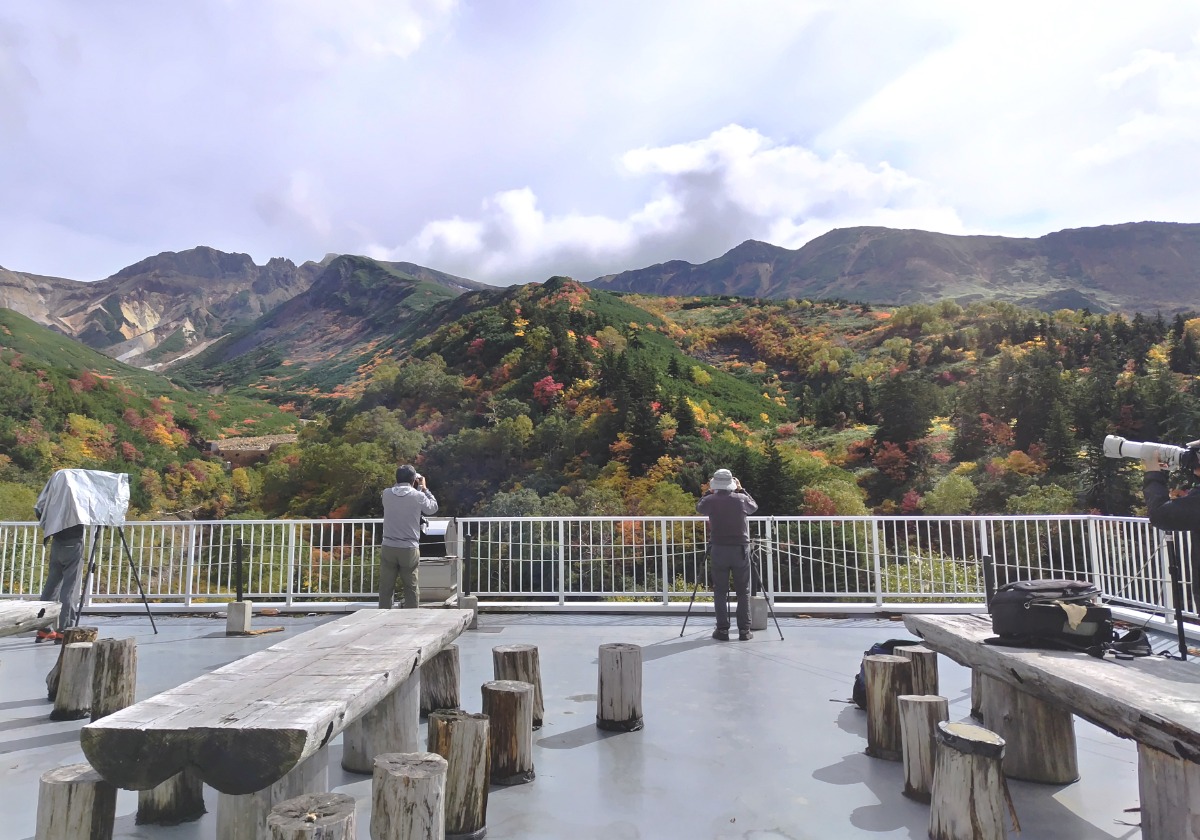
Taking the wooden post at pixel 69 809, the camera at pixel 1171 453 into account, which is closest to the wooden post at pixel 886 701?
the camera at pixel 1171 453

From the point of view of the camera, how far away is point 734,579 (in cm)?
596

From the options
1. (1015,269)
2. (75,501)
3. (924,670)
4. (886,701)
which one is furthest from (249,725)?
(1015,269)

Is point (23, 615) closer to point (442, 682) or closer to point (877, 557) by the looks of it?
point (442, 682)

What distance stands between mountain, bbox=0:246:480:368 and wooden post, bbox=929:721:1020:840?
10278 cm

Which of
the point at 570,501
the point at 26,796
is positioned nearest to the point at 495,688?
the point at 26,796

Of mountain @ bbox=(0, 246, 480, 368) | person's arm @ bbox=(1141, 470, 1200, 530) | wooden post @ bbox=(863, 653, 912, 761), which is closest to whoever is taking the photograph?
person's arm @ bbox=(1141, 470, 1200, 530)

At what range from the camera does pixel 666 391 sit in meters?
29.3

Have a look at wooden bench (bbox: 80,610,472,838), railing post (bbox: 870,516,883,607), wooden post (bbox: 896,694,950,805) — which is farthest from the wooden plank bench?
railing post (bbox: 870,516,883,607)

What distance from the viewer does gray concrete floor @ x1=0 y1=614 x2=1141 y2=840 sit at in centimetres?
256

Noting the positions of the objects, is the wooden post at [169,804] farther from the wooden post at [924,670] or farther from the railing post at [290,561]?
the railing post at [290,561]

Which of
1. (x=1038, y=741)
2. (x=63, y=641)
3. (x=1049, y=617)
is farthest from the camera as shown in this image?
(x=63, y=641)

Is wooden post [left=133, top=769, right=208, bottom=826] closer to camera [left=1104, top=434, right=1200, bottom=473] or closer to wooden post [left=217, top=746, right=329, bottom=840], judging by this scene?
wooden post [left=217, top=746, right=329, bottom=840]

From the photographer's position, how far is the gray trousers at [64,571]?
18.1ft

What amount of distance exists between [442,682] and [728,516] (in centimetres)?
279
